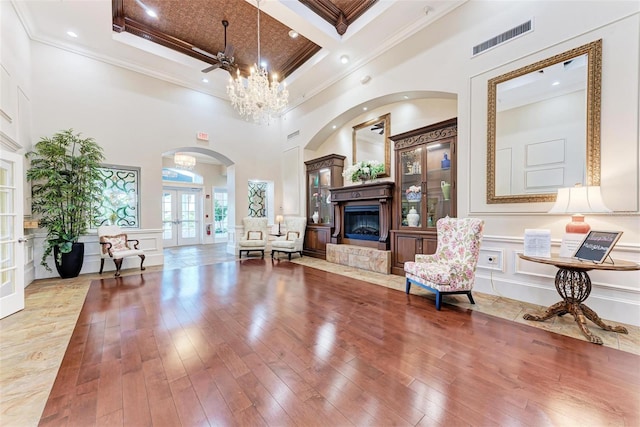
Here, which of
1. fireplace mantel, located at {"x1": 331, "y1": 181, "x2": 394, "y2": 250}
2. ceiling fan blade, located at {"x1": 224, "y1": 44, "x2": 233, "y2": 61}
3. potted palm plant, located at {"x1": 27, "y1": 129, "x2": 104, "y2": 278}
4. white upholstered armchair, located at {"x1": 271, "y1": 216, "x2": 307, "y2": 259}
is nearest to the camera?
potted palm plant, located at {"x1": 27, "y1": 129, "x2": 104, "y2": 278}

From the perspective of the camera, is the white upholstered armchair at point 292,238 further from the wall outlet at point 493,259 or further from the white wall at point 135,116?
the wall outlet at point 493,259

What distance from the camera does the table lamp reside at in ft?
8.04

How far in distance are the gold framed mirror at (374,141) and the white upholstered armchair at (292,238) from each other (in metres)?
2.29

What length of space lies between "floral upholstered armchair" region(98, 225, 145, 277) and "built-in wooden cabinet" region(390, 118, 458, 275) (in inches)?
203

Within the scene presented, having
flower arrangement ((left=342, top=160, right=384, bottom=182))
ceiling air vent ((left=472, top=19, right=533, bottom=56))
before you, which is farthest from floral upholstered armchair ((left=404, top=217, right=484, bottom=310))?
ceiling air vent ((left=472, top=19, right=533, bottom=56))

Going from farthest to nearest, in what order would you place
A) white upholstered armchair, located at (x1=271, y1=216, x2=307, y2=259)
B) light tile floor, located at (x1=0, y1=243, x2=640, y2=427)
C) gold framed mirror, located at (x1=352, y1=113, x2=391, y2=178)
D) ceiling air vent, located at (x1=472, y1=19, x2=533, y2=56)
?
white upholstered armchair, located at (x1=271, y1=216, x2=307, y2=259), gold framed mirror, located at (x1=352, y1=113, x2=391, y2=178), ceiling air vent, located at (x1=472, y1=19, x2=533, y2=56), light tile floor, located at (x1=0, y1=243, x2=640, y2=427)

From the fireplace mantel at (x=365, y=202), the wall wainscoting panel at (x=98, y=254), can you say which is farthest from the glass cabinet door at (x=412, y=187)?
the wall wainscoting panel at (x=98, y=254)

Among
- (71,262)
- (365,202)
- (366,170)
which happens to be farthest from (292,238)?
(71,262)

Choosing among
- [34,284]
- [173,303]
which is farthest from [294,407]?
[34,284]

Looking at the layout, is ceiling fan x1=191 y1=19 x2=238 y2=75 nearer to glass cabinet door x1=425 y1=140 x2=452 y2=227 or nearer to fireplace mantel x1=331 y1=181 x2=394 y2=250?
fireplace mantel x1=331 y1=181 x2=394 y2=250

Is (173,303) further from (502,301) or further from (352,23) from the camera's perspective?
(352,23)

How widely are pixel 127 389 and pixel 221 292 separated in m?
2.04

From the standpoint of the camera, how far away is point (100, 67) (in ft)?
17.0

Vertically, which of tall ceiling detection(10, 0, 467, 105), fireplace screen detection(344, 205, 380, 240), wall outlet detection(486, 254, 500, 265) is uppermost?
tall ceiling detection(10, 0, 467, 105)
